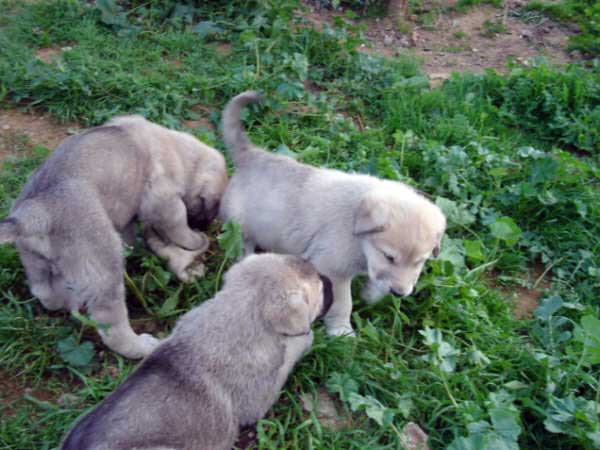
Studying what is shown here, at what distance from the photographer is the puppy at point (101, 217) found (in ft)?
12.4

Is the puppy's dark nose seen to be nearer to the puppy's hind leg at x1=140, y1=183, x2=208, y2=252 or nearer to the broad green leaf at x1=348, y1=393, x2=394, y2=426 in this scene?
the broad green leaf at x1=348, y1=393, x2=394, y2=426

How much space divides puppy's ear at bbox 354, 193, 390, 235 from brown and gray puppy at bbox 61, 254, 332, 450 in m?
0.54

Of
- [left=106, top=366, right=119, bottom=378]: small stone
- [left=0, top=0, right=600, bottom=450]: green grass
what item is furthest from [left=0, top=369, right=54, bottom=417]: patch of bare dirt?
[left=106, top=366, right=119, bottom=378]: small stone

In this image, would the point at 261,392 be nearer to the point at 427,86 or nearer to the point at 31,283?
the point at 31,283

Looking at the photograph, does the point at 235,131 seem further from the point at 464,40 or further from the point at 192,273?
the point at 464,40

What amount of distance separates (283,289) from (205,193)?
1.78 m

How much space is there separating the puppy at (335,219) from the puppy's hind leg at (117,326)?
1.14 metres

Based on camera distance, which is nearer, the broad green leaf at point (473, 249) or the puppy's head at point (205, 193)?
the broad green leaf at point (473, 249)

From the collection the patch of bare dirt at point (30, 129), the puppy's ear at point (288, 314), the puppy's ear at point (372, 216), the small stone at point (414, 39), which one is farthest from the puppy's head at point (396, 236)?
the small stone at point (414, 39)

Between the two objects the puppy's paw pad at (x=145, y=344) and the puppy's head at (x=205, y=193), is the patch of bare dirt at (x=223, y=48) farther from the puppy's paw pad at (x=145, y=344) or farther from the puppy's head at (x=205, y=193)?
the puppy's paw pad at (x=145, y=344)

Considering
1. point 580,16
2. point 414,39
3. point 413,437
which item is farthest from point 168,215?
point 580,16

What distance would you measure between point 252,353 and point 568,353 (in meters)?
2.23

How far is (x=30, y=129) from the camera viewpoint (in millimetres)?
5930

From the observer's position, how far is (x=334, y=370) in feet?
13.2
